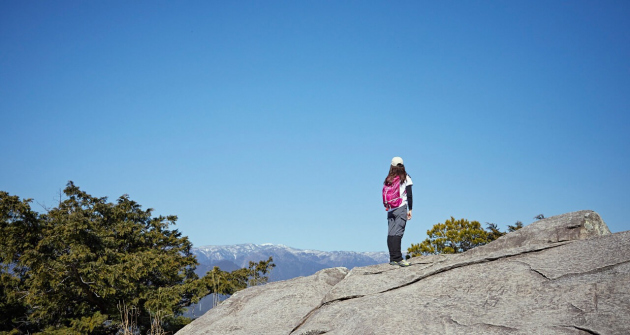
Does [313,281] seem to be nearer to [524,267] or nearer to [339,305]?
[339,305]

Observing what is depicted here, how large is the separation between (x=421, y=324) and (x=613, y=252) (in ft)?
11.2

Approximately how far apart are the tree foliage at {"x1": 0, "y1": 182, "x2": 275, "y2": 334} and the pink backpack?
10.3 m

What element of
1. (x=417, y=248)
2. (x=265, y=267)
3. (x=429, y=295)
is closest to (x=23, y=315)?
(x=265, y=267)

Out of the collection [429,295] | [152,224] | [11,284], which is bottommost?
[429,295]

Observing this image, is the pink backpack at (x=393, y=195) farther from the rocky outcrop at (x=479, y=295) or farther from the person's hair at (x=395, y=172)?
the rocky outcrop at (x=479, y=295)

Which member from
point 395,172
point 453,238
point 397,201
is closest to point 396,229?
point 397,201

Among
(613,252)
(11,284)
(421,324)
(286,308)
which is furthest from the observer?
(11,284)

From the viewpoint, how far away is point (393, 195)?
10234mm

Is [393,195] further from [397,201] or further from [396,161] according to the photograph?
[396,161]

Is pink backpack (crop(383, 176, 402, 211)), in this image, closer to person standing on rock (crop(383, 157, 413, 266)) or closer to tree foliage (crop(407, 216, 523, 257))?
person standing on rock (crop(383, 157, 413, 266))

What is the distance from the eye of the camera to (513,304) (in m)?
6.52

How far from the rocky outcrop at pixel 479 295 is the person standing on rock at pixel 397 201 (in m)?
0.62

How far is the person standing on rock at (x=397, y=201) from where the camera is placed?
10.2 meters

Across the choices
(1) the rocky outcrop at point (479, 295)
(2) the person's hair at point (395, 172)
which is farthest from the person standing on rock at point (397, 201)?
(1) the rocky outcrop at point (479, 295)
